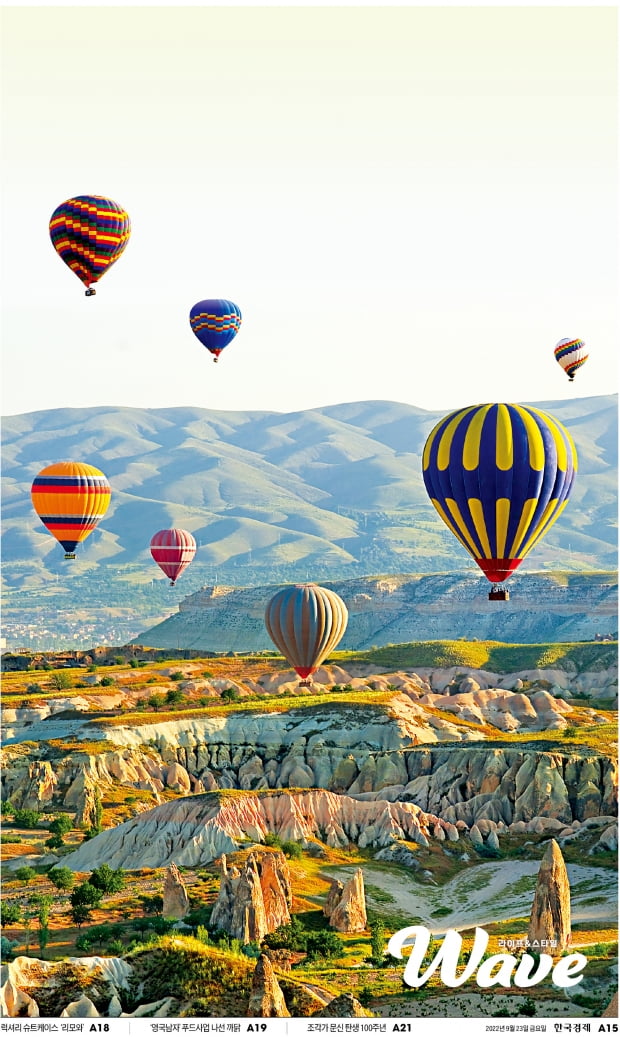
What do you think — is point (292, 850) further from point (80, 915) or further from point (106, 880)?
point (80, 915)

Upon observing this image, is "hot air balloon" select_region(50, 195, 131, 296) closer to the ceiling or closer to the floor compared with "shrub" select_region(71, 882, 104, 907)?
closer to the ceiling

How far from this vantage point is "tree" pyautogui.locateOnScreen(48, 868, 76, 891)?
10538 centimetres

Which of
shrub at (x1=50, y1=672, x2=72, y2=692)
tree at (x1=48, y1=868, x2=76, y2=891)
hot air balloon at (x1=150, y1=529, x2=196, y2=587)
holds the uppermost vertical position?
hot air balloon at (x1=150, y1=529, x2=196, y2=587)

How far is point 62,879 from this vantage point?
105938 millimetres

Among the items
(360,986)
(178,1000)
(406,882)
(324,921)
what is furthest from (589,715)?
(178,1000)

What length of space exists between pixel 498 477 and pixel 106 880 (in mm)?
32900

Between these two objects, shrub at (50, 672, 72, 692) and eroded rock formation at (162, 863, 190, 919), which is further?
shrub at (50, 672, 72, 692)

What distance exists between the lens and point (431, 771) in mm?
134875

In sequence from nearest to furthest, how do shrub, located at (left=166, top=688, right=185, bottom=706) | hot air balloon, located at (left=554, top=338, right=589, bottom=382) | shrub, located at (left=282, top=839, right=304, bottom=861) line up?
1. shrub, located at (left=282, top=839, right=304, bottom=861)
2. hot air balloon, located at (left=554, top=338, right=589, bottom=382)
3. shrub, located at (left=166, top=688, right=185, bottom=706)

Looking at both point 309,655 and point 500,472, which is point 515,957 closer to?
point 500,472

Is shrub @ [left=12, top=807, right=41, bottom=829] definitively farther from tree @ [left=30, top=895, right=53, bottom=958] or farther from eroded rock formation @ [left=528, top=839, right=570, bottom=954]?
eroded rock formation @ [left=528, top=839, right=570, bottom=954]

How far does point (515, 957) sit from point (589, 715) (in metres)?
82.1

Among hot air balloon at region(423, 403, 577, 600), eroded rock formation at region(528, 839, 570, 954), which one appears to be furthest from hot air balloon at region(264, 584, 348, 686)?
eroded rock formation at region(528, 839, 570, 954)

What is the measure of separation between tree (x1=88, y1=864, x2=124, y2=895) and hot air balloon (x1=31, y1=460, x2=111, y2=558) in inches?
A: 1181
